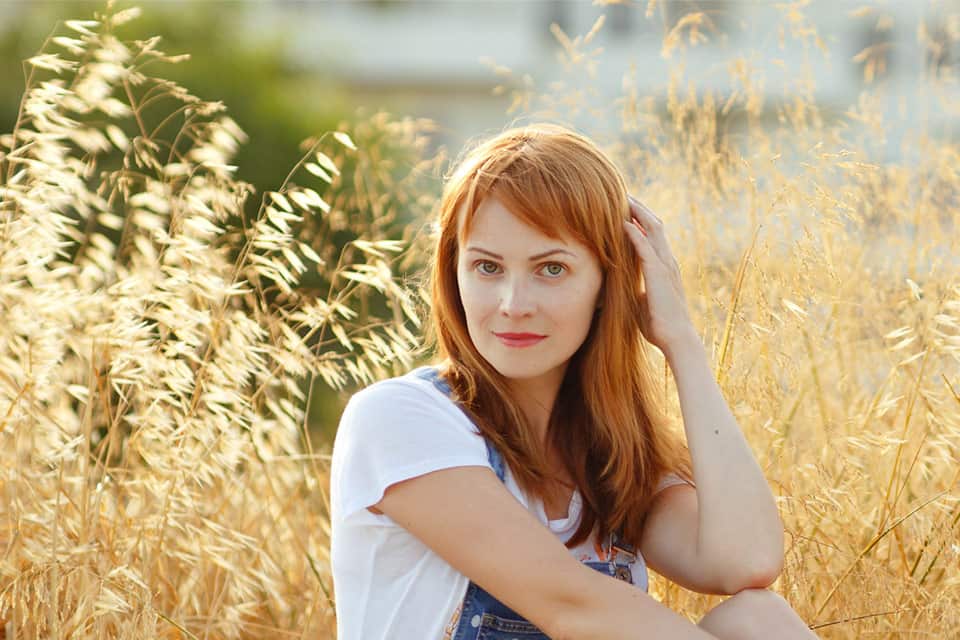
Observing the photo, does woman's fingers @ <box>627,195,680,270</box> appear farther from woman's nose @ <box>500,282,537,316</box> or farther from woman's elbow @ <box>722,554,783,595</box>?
woman's elbow @ <box>722,554,783,595</box>

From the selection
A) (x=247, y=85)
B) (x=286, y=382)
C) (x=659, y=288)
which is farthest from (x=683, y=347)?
(x=247, y=85)

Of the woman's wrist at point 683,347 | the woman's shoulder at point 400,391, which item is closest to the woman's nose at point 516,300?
the woman's shoulder at point 400,391

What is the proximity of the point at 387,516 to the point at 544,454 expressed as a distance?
332 mm

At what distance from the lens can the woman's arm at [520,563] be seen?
1630 mm

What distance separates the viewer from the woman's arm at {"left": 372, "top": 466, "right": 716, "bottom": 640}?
1.63 meters

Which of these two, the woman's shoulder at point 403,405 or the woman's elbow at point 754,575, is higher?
the woman's shoulder at point 403,405

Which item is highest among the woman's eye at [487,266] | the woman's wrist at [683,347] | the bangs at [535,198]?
the bangs at [535,198]

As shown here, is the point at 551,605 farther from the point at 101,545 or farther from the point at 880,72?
the point at 880,72

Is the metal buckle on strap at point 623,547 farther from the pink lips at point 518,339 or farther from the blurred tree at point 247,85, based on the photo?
the blurred tree at point 247,85

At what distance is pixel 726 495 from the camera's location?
181cm

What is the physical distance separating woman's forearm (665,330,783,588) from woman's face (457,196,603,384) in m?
0.23

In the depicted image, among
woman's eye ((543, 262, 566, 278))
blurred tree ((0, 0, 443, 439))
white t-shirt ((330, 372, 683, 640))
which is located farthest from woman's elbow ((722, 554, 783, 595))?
blurred tree ((0, 0, 443, 439))

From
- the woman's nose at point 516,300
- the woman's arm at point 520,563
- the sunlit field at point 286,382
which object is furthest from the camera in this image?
the sunlit field at point 286,382

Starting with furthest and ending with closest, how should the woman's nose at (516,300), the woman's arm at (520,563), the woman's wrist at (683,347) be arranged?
1. the woman's wrist at (683,347)
2. the woman's nose at (516,300)
3. the woman's arm at (520,563)
